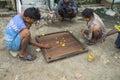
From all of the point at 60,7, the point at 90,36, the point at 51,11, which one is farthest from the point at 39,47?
the point at 51,11

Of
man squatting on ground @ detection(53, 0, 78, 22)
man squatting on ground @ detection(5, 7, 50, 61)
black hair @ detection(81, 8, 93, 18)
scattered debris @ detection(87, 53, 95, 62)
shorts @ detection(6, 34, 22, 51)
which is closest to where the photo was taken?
man squatting on ground @ detection(5, 7, 50, 61)

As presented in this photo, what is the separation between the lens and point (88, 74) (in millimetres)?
3266

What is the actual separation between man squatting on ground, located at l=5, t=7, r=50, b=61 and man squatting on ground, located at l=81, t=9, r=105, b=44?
111 cm

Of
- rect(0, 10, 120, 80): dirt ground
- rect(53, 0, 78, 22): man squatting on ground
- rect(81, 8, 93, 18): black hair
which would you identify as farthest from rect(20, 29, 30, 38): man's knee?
rect(53, 0, 78, 22): man squatting on ground

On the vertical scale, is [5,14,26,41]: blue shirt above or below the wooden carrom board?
above

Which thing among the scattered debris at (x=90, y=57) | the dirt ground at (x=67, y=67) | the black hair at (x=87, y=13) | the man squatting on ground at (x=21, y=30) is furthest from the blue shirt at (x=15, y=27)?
the scattered debris at (x=90, y=57)

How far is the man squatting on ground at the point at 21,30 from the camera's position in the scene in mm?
3176

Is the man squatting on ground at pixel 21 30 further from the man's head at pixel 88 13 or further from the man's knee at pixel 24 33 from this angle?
the man's head at pixel 88 13

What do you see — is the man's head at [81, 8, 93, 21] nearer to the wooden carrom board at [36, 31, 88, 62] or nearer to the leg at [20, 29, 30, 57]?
the wooden carrom board at [36, 31, 88, 62]

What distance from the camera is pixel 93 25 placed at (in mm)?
3844

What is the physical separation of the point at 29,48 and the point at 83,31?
1.38 metres

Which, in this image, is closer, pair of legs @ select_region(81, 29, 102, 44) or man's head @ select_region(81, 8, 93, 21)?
man's head @ select_region(81, 8, 93, 21)

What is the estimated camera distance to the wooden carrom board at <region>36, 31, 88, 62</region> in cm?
365

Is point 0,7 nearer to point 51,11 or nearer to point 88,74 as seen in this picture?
point 51,11
